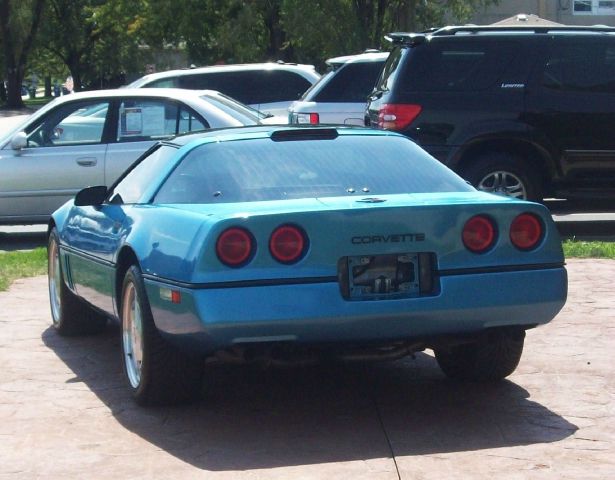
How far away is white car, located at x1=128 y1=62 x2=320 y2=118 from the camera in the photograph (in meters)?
18.6

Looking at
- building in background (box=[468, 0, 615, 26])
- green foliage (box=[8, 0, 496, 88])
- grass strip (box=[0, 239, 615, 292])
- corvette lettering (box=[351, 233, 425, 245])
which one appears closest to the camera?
corvette lettering (box=[351, 233, 425, 245])

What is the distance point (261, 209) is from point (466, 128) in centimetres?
691

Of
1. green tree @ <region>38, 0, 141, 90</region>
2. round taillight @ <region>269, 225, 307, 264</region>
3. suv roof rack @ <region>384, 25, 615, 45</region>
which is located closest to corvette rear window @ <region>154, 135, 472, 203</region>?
round taillight @ <region>269, 225, 307, 264</region>

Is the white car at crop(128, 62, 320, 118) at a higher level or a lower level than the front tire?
higher

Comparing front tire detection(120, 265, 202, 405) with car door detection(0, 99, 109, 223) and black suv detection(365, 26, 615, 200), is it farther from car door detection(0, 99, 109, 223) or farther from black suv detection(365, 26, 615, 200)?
car door detection(0, 99, 109, 223)

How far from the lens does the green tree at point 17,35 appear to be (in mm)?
64875

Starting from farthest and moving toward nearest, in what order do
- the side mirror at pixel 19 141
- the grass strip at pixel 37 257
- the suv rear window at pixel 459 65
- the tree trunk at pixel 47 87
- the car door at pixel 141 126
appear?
the tree trunk at pixel 47 87 < the side mirror at pixel 19 141 < the car door at pixel 141 126 < the suv rear window at pixel 459 65 < the grass strip at pixel 37 257

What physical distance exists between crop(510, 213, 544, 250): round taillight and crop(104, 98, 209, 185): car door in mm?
7227

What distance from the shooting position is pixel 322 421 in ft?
19.4

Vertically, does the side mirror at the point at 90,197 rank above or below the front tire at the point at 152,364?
above

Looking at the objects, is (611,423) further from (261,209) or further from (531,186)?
(531,186)

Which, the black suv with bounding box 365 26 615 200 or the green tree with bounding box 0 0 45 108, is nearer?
the black suv with bounding box 365 26 615 200

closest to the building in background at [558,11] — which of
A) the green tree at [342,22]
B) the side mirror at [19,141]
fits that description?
the green tree at [342,22]

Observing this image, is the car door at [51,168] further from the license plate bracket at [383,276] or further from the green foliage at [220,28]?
the green foliage at [220,28]
